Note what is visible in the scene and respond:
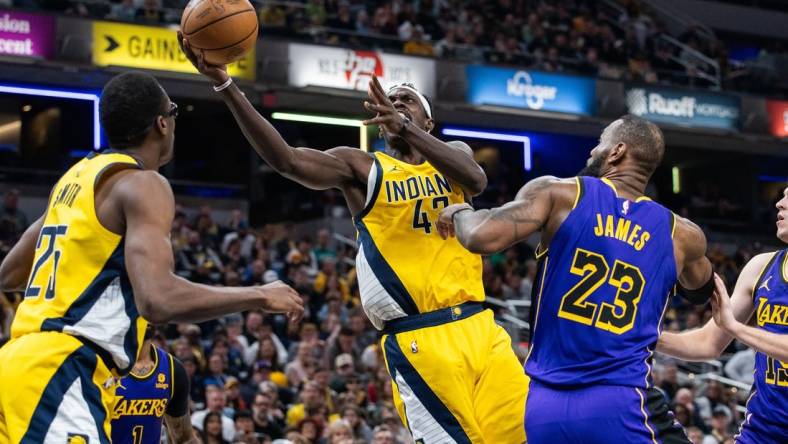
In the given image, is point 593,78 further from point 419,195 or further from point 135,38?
point 419,195

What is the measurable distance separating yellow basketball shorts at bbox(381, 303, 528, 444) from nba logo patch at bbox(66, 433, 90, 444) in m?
2.09

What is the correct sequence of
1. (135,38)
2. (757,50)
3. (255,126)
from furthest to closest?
(757,50) → (135,38) → (255,126)

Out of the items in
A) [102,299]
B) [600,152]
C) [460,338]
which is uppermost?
[600,152]

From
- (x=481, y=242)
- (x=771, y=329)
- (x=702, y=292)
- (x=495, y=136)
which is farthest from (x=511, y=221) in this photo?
(x=495, y=136)

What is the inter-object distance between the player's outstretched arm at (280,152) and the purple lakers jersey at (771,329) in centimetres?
241

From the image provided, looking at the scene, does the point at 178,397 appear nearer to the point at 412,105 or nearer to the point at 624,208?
the point at 412,105

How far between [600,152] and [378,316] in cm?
166

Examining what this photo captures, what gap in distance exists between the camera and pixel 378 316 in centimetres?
634

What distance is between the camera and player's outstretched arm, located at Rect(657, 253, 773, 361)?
5875mm

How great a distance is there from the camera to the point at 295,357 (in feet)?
47.5

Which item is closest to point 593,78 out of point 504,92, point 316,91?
point 504,92

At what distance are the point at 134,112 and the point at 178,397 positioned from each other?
3.36 meters

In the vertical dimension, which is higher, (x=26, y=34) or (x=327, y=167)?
(x=26, y=34)

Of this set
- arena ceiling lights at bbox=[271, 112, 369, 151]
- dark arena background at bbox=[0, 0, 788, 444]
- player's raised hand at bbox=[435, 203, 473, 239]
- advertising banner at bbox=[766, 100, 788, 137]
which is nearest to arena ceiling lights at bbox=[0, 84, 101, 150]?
dark arena background at bbox=[0, 0, 788, 444]
